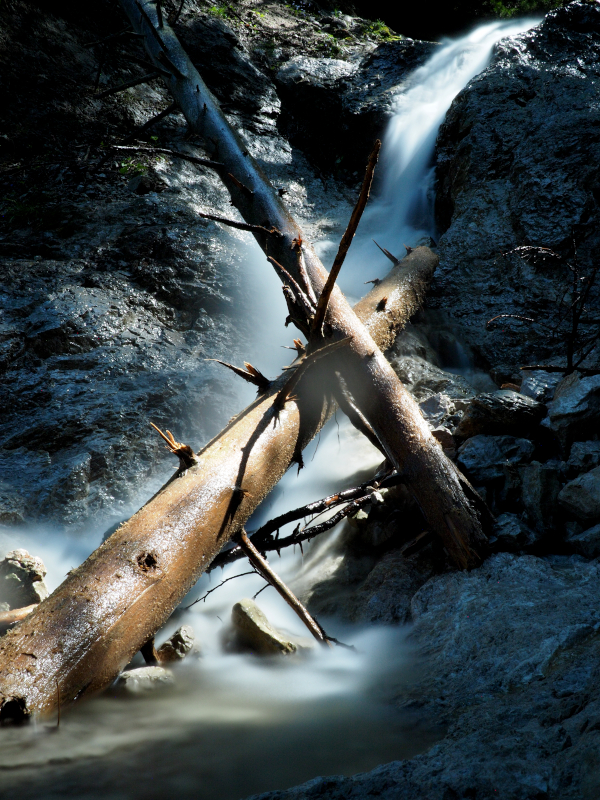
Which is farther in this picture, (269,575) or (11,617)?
(11,617)

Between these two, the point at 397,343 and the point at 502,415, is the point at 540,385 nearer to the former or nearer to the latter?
the point at 502,415

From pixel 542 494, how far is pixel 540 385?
1385 mm

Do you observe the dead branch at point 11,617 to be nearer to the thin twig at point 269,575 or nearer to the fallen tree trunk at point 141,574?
the fallen tree trunk at point 141,574

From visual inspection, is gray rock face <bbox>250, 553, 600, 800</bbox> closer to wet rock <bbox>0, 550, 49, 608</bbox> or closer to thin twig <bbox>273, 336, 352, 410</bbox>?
thin twig <bbox>273, 336, 352, 410</bbox>

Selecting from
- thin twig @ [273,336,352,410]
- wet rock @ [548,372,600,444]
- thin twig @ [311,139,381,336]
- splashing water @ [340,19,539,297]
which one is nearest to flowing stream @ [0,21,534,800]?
thin twig @ [273,336,352,410]

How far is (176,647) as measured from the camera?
9.05 ft

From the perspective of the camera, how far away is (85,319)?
518cm

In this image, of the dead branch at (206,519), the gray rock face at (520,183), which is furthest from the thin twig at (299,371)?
the gray rock face at (520,183)

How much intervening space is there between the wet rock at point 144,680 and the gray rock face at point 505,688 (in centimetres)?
116

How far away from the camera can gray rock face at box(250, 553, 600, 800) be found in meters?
1.14

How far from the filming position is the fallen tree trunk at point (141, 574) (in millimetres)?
1791

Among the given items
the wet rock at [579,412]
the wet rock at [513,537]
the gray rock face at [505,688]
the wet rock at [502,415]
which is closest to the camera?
the gray rock face at [505,688]

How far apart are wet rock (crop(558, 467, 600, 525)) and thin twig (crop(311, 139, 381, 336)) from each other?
5.74 feet

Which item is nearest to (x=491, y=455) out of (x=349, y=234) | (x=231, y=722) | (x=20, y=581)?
(x=349, y=234)
